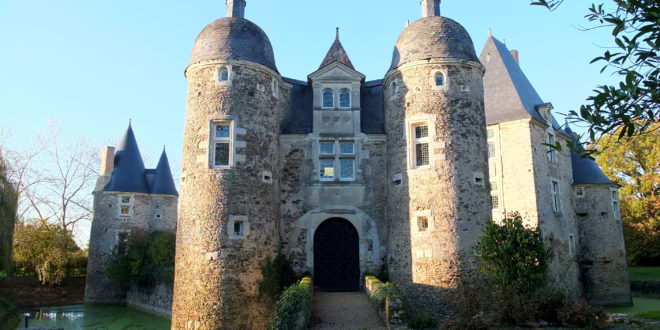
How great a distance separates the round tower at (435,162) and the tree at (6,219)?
11.6 m

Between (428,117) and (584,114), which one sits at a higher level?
(428,117)

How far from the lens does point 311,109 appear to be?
1711 centimetres

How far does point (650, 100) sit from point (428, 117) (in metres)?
9.65

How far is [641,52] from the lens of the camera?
4949 millimetres

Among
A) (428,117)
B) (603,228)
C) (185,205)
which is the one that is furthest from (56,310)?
(603,228)

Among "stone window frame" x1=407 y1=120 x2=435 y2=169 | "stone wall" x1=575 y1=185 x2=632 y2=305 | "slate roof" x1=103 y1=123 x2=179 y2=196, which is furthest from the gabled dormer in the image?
"slate roof" x1=103 y1=123 x2=179 y2=196

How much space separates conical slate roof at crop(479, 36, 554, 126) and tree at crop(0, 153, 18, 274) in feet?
59.1

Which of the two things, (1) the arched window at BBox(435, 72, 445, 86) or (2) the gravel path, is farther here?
(1) the arched window at BBox(435, 72, 445, 86)

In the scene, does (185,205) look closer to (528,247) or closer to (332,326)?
(332,326)

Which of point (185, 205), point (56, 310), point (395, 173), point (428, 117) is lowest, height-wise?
point (56, 310)

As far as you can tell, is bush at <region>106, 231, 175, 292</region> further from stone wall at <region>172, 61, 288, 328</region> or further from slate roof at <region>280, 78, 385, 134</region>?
slate roof at <region>280, 78, 385, 134</region>

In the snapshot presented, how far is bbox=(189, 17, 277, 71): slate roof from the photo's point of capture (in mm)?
14992

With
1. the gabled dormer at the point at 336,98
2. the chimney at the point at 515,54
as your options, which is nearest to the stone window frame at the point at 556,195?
the chimney at the point at 515,54

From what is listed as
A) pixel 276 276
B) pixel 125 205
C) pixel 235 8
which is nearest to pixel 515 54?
pixel 235 8
